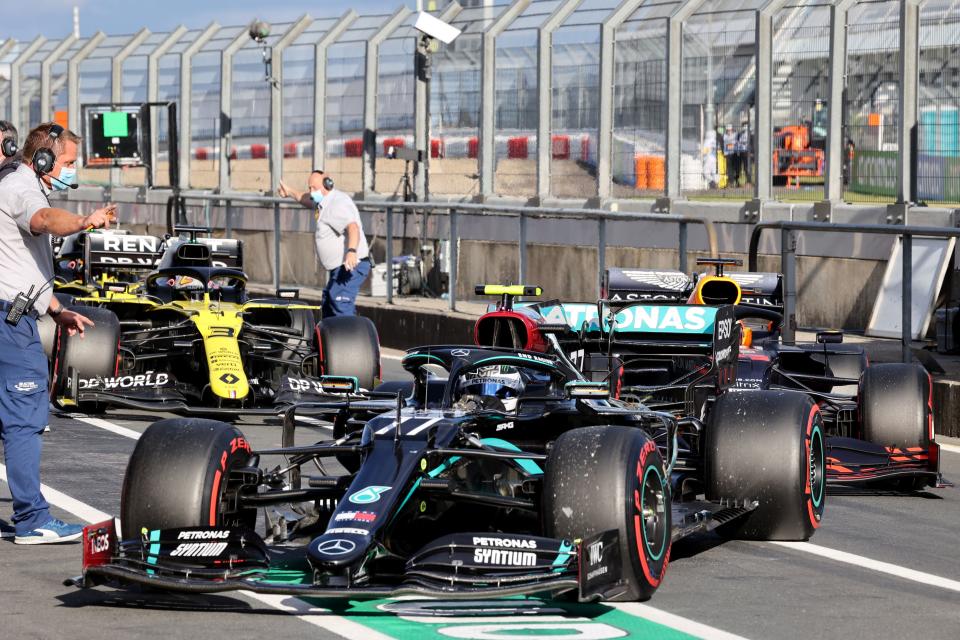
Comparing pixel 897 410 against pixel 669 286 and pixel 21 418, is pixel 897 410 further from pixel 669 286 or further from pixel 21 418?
pixel 21 418

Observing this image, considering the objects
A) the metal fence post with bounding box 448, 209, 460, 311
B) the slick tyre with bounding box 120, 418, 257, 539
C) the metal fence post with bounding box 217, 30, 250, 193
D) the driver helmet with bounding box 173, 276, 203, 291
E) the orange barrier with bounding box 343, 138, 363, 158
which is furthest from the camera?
the metal fence post with bounding box 217, 30, 250, 193

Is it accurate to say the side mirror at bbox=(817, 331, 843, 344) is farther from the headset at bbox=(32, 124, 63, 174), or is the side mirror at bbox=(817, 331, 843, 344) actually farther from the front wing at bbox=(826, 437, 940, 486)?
the headset at bbox=(32, 124, 63, 174)

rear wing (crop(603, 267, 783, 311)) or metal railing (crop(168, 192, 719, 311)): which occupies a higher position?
metal railing (crop(168, 192, 719, 311))

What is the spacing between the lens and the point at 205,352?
555 inches

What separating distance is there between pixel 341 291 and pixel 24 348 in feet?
30.9

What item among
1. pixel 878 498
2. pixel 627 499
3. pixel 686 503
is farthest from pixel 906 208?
pixel 627 499

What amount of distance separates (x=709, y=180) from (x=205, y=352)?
1040 cm

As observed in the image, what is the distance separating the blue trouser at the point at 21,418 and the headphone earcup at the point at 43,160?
0.77 m

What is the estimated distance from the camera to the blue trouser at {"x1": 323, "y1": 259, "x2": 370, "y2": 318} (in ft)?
59.2

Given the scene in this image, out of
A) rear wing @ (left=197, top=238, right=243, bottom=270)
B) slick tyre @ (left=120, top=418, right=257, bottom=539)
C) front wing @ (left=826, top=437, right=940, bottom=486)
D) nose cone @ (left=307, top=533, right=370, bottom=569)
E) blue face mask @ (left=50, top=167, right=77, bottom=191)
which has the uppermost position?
blue face mask @ (left=50, top=167, right=77, bottom=191)

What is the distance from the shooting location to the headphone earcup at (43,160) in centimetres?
891

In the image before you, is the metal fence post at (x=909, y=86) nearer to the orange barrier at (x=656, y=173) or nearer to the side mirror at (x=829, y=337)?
the orange barrier at (x=656, y=173)

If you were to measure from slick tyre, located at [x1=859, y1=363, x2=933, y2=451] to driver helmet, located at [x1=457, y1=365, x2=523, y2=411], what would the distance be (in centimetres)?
263

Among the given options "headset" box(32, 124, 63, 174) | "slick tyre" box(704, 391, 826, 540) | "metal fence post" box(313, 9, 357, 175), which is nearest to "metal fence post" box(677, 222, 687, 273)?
"slick tyre" box(704, 391, 826, 540)
